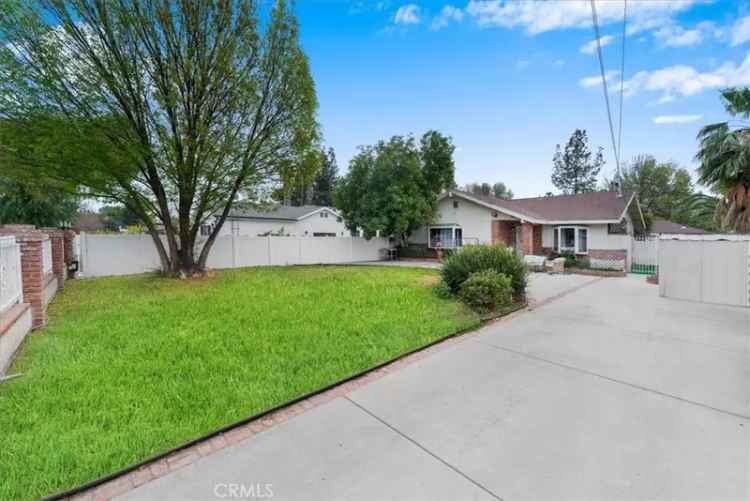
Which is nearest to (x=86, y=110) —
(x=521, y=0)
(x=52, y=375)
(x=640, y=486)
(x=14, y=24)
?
(x=14, y=24)

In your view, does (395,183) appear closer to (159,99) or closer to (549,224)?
(549,224)

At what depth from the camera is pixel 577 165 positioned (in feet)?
132

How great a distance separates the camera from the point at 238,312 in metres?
6.68

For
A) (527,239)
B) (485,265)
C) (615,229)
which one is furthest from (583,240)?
(485,265)

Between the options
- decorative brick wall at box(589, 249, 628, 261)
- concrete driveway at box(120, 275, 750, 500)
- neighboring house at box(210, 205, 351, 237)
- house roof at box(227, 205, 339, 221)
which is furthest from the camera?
neighboring house at box(210, 205, 351, 237)

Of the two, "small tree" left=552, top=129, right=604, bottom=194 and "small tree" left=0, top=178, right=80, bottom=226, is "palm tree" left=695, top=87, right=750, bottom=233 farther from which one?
"small tree" left=552, top=129, right=604, bottom=194

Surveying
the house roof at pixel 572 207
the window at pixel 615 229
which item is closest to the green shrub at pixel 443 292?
the house roof at pixel 572 207

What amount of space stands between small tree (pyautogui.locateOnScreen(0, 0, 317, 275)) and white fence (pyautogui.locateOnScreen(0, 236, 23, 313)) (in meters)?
5.00

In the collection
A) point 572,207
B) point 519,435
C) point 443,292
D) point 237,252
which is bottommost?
point 519,435

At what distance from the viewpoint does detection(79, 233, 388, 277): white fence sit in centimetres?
1216

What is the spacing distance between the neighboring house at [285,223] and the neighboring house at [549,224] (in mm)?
7060

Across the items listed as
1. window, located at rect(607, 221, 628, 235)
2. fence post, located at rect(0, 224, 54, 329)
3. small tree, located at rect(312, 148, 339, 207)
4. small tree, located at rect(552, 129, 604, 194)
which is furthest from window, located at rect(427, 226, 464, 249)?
small tree, located at rect(312, 148, 339, 207)

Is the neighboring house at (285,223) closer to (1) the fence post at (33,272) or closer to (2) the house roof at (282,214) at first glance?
(2) the house roof at (282,214)

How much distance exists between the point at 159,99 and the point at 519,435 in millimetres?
11433
